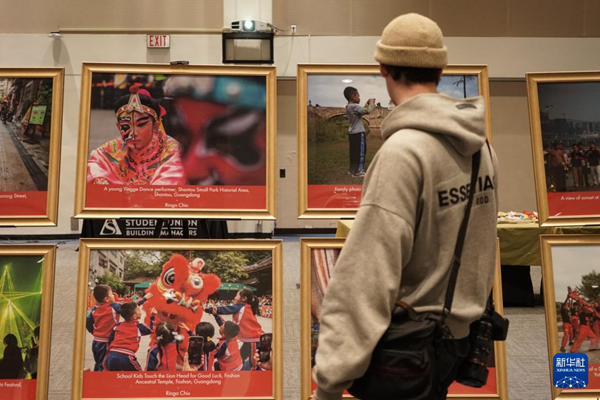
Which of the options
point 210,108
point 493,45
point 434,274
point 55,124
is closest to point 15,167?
point 55,124

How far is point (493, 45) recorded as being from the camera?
367 inches

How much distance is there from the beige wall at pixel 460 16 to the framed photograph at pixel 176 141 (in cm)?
716

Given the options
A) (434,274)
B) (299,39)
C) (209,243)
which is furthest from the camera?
(299,39)

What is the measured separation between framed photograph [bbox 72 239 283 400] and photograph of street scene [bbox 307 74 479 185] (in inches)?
16.5

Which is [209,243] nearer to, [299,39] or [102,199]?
[102,199]

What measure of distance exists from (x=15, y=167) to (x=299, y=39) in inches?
291

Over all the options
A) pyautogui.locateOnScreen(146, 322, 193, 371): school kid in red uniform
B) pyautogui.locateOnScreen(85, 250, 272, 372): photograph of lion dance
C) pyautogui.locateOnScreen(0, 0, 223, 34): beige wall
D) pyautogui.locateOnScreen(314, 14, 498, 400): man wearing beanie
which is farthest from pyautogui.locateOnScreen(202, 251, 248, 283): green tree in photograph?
pyautogui.locateOnScreen(0, 0, 223, 34): beige wall

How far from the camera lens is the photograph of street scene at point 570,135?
2.49 metres

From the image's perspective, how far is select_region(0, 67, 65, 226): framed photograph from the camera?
94.1 inches

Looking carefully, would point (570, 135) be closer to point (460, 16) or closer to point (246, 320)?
point (246, 320)

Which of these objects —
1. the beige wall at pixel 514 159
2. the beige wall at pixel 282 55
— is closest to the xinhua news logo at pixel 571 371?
the beige wall at pixel 282 55

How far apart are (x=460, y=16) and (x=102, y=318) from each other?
8426 millimetres

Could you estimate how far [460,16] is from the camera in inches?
362

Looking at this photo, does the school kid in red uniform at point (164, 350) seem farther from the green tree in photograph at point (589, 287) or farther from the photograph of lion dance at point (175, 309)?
the green tree in photograph at point (589, 287)
